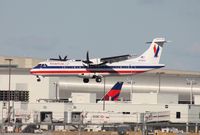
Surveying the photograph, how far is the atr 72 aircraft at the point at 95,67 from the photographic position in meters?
105

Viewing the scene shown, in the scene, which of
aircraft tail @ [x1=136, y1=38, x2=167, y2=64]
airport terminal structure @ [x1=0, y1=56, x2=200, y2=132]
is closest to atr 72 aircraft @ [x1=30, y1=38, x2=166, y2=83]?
aircraft tail @ [x1=136, y1=38, x2=167, y2=64]

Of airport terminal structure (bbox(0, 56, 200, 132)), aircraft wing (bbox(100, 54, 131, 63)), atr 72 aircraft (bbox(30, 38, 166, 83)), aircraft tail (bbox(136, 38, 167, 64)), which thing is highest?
aircraft tail (bbox(136, 38, 167, 64))

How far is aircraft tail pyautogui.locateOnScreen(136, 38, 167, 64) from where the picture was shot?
11600 cm

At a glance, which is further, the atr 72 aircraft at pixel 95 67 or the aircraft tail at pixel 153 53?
the aircraft tail at pixel 153 53

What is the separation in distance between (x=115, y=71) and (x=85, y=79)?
4.90m

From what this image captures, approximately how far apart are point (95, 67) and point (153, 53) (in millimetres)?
15773

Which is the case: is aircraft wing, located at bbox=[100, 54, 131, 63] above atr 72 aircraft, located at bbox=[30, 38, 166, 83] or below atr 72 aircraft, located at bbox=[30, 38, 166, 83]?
above

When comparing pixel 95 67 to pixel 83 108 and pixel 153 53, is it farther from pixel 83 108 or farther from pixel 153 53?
pixel 83 108

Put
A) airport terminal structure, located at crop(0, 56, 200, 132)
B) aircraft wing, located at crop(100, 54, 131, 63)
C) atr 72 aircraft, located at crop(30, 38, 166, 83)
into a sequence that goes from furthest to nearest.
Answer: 1. airport terminal structure, located at crop(0, 56, 200, 132)
2. aircraft wing, located at crop(100, 54, 131, 63)
3. atr 72 aircraft, located at crop(30, 38, 166, 83)

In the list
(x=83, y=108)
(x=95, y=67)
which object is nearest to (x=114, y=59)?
(x=95, y=67)

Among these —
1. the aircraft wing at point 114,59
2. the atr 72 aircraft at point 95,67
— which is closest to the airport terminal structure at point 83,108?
the atr 72 aircraft at point 95,67

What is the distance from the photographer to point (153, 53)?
12050cm

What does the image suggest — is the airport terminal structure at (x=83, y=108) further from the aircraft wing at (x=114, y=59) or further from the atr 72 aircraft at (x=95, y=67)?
the aircraft wing at (x=114, y=59)

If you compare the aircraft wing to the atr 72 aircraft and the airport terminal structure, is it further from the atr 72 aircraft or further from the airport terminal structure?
the airport terminal structure
